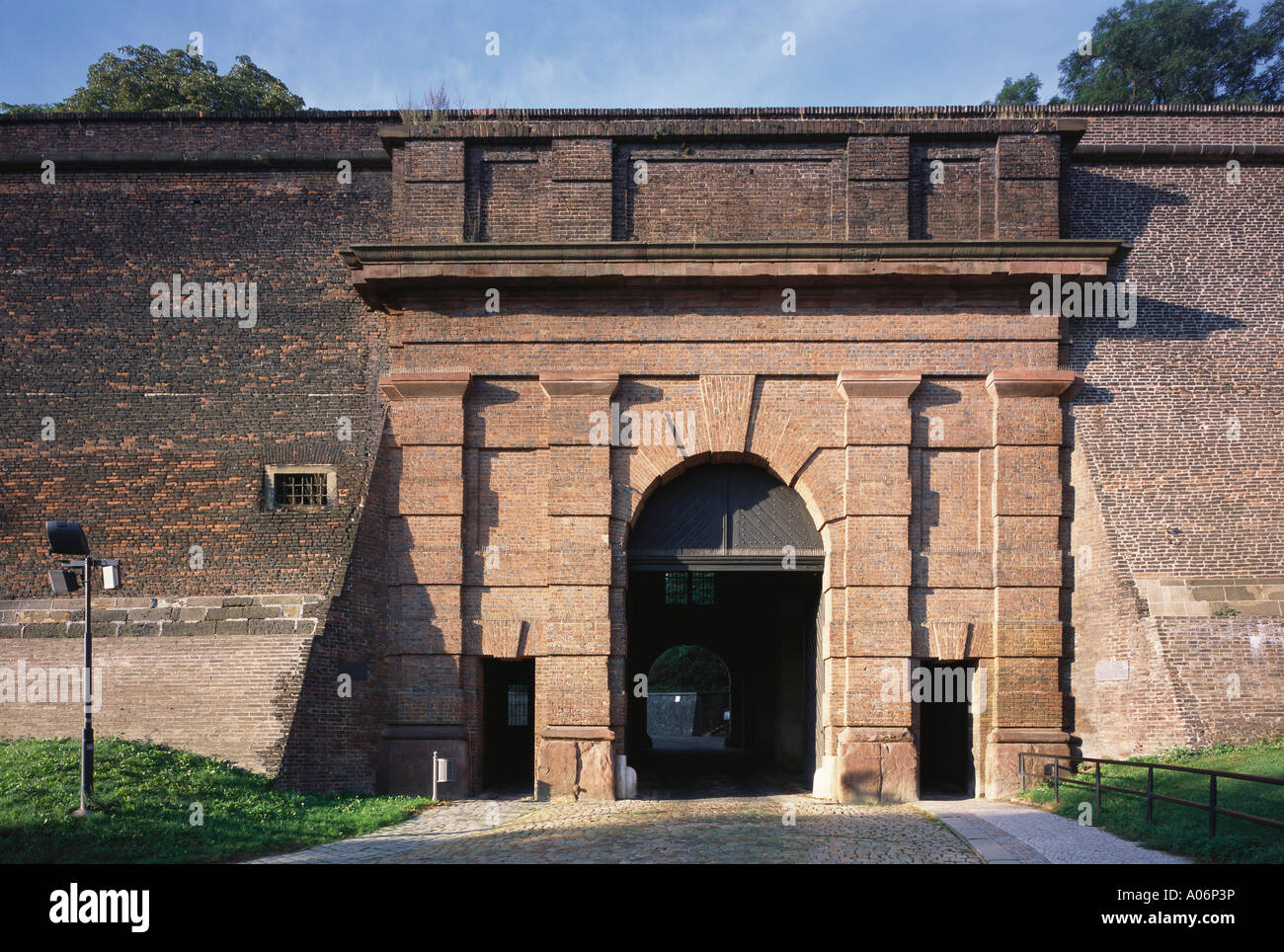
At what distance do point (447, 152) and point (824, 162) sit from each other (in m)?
5.45

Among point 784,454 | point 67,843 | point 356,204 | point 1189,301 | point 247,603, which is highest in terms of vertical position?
point 356,204

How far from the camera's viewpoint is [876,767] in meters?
13.4

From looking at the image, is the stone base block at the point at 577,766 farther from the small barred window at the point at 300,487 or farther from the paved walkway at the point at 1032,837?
the small barred window at the point at 300,487

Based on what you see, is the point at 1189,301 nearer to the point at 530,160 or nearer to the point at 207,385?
the point at 530,160

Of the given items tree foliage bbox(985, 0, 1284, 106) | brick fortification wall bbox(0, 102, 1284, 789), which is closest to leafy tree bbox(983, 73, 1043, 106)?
tree foliage bbox(985, 0, 1284, 106)

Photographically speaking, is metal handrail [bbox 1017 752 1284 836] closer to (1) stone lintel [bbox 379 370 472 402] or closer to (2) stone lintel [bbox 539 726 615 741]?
(2) stone lintel [bbox 539 726 615 741]

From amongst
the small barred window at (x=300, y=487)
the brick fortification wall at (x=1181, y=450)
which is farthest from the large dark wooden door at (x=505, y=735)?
the brick fortification wall at (x=1181, y=450)

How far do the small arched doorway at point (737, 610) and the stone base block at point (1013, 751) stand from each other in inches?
101

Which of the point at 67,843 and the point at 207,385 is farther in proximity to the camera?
the point at 207,385

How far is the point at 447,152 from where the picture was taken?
14539 mm

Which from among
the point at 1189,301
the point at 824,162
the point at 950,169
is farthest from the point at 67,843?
the point at 1189,301

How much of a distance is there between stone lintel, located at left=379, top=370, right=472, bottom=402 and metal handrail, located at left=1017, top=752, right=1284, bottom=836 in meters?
9.09

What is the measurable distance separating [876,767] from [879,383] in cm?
517

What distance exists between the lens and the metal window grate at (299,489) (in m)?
14.5
